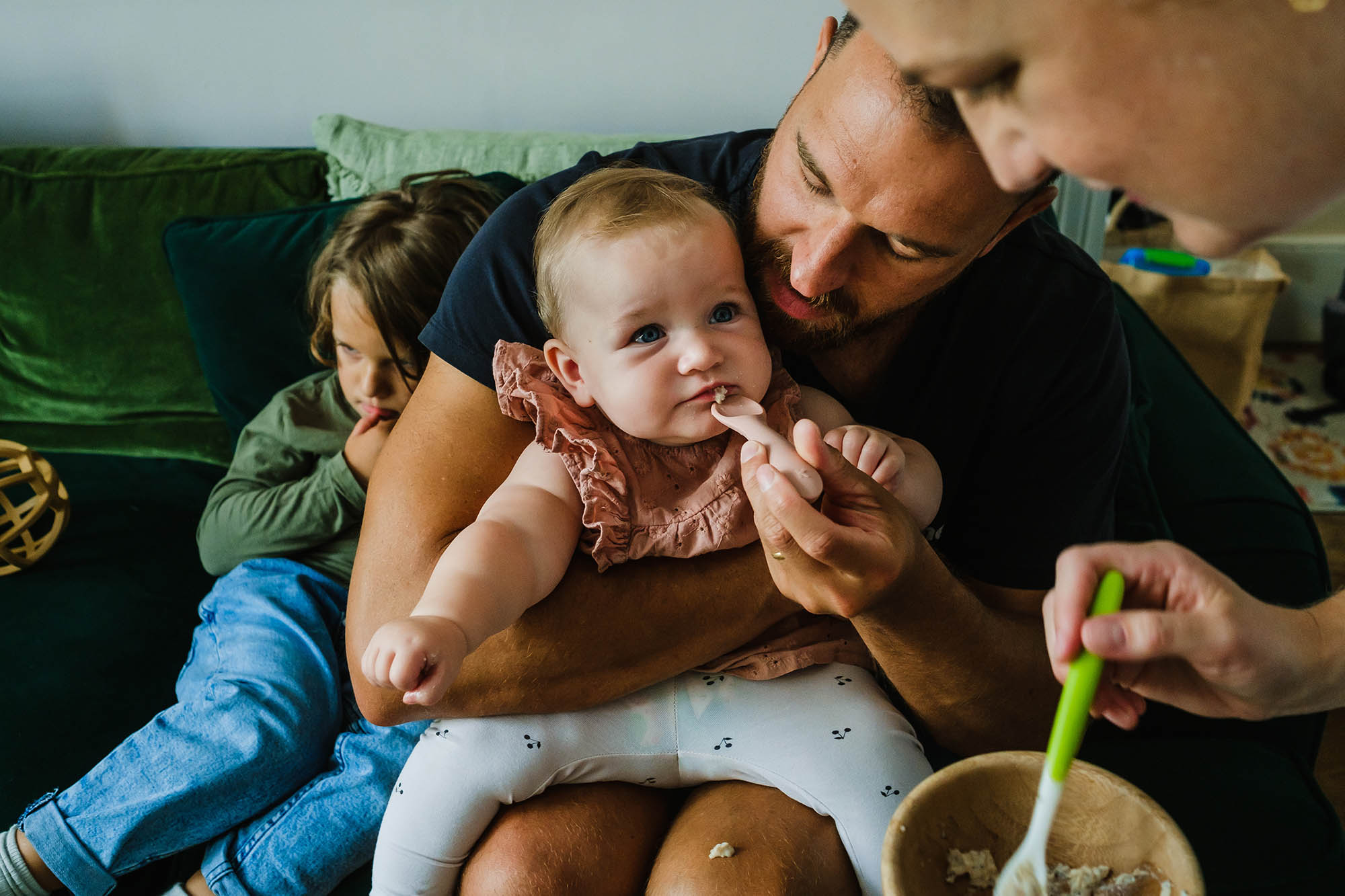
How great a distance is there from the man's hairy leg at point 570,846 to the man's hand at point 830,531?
390 millimetres

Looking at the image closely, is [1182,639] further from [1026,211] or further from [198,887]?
[198,887]

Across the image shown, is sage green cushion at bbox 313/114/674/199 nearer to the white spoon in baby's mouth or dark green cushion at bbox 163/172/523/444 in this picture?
dark green cushion at bbox 163/172/523/444

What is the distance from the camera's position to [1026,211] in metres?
1.03

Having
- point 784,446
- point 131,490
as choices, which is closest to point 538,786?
point 784,446

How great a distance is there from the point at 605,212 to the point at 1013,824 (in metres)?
Answer: 0.70

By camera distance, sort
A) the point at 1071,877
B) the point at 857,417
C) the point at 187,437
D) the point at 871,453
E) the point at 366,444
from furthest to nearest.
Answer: the point at 187,437 < the point at 366,444 < the point at 857,417 < the point at 871,453 < the point at 1071,877

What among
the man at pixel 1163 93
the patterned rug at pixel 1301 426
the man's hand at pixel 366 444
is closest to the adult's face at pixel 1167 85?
the man at pixel 1163 93

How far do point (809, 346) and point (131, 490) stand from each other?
1.62 metres

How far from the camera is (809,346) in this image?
110 cm

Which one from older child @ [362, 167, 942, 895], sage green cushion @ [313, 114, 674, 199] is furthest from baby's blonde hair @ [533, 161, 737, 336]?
sage green cushion @ [313, 114, 674, 199]

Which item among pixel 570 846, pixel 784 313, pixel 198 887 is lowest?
pixel 198 887

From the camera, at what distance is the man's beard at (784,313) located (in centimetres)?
104

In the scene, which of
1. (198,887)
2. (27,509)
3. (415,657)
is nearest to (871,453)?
(415,657)

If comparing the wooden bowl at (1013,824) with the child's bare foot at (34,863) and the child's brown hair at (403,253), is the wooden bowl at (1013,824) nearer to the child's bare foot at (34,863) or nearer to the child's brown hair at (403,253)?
the child's brown hair at (403,253)
